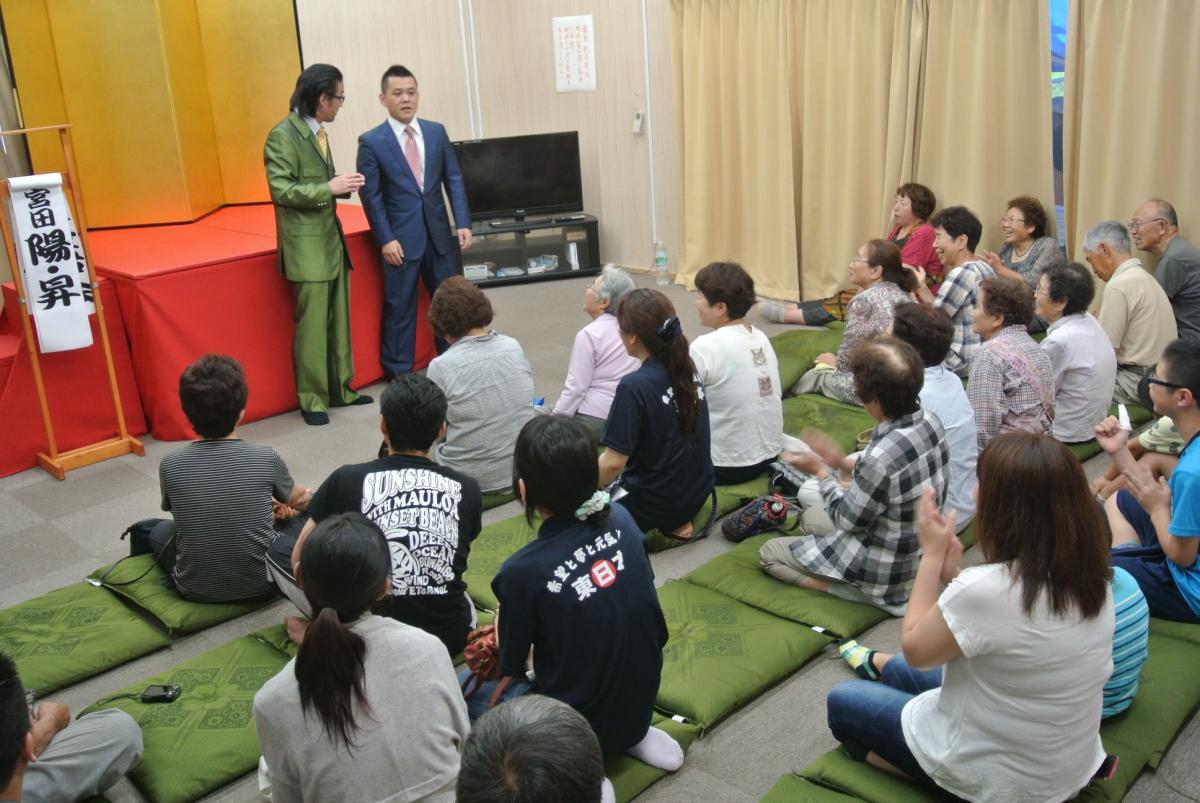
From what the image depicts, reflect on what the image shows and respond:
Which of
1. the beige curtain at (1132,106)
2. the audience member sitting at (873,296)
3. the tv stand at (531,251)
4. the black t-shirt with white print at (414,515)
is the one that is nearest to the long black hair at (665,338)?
the black t-shirt with white print at (414,515)

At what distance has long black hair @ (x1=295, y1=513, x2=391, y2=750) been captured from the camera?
183cm

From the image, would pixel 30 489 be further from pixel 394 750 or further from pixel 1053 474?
pixel 1053 474

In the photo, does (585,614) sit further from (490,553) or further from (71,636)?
(71,636)

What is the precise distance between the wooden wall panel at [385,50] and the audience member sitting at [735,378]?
16.2ft

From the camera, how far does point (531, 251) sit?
8.02 m

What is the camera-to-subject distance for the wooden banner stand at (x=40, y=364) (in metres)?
4.42

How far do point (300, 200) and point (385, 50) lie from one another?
12.7ft

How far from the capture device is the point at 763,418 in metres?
3.93

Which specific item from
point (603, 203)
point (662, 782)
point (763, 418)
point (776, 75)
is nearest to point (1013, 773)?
point (662, 782)

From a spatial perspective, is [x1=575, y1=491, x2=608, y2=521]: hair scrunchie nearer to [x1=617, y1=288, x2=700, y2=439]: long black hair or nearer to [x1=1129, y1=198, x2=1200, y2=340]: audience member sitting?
[x1=617, y1=288, x2=700, y2=439]: long black hair

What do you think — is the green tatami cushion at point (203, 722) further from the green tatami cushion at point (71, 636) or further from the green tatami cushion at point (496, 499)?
the green tatami cushion at point (496, 499)

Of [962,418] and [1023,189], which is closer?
[962,418]

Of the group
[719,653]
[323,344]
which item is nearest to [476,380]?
[719,653]

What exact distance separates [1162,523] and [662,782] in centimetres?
145
